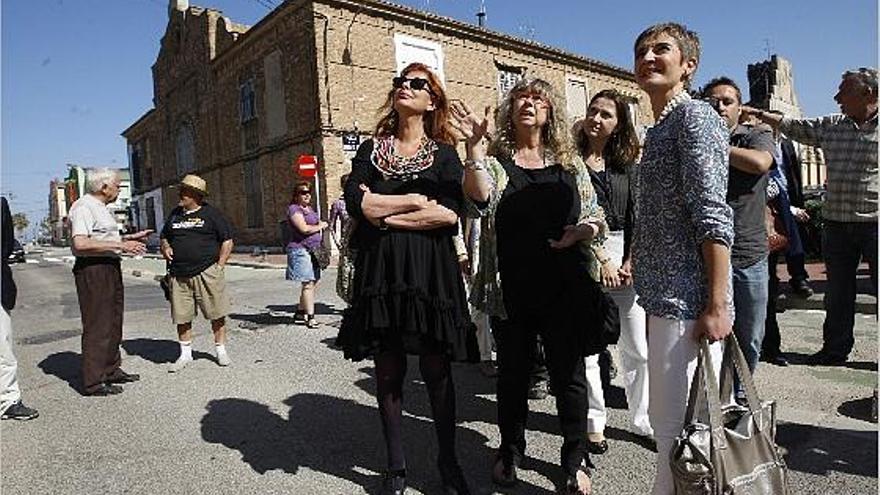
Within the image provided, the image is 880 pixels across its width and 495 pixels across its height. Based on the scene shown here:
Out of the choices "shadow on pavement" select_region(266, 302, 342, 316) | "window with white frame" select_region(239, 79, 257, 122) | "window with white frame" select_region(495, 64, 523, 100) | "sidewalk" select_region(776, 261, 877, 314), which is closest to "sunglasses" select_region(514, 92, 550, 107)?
"sidewalk" select_region(776, 261, 877, 314)

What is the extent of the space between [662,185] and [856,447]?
2.12 meters

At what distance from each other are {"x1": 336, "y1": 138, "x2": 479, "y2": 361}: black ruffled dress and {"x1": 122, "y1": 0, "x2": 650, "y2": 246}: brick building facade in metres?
14.1

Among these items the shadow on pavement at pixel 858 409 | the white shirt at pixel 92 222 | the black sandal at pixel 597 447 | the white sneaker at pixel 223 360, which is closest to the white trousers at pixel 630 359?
the black sandal at pixel 597 447

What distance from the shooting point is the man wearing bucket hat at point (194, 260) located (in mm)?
5594

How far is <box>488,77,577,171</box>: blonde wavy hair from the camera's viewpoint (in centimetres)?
293

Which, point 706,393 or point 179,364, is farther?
point 179,364

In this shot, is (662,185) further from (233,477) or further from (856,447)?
(233,477)

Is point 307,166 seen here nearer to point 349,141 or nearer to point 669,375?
point 349,141

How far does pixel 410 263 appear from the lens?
274 centimetres

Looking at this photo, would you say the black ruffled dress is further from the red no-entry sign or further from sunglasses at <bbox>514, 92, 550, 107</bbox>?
the red no-entry sign

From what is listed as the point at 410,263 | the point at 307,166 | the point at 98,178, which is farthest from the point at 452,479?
the point at 307,166

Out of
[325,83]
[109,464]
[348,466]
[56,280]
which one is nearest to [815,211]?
[348,466]

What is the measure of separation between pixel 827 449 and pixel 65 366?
6.51m

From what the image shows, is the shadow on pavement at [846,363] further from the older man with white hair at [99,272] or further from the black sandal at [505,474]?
the older man with white hair at [99,272]
